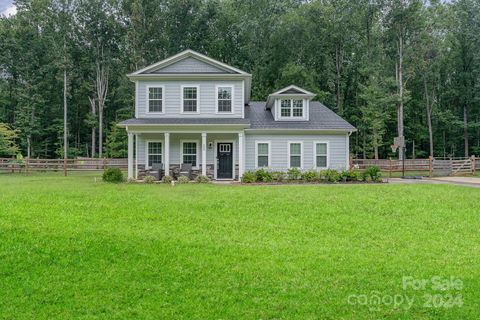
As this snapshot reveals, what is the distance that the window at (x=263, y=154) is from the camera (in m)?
19.7

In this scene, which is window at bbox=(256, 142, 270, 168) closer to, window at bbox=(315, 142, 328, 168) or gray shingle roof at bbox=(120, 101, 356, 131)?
gray shingle roof at bbox=(120, 101, 356, 131)

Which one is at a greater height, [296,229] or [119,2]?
[119,2]

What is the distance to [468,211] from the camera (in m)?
9.72

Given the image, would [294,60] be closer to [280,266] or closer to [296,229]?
[296,229]

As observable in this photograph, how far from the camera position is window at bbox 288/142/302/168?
19.6 metres

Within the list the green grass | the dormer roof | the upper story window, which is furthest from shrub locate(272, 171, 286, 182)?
the green grass

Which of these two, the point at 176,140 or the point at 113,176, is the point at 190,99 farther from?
the point at 113,176

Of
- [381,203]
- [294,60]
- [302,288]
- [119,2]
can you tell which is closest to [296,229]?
[302,288]

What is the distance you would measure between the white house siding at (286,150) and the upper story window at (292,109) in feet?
4.90

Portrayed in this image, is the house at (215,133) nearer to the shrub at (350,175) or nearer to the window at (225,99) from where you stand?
the window at (225,99)

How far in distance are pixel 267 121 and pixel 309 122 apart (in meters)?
2.27

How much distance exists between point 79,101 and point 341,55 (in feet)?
89.2

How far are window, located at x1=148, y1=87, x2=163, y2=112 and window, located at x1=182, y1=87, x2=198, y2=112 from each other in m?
1.22

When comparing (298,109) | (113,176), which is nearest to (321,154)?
(298,109)
